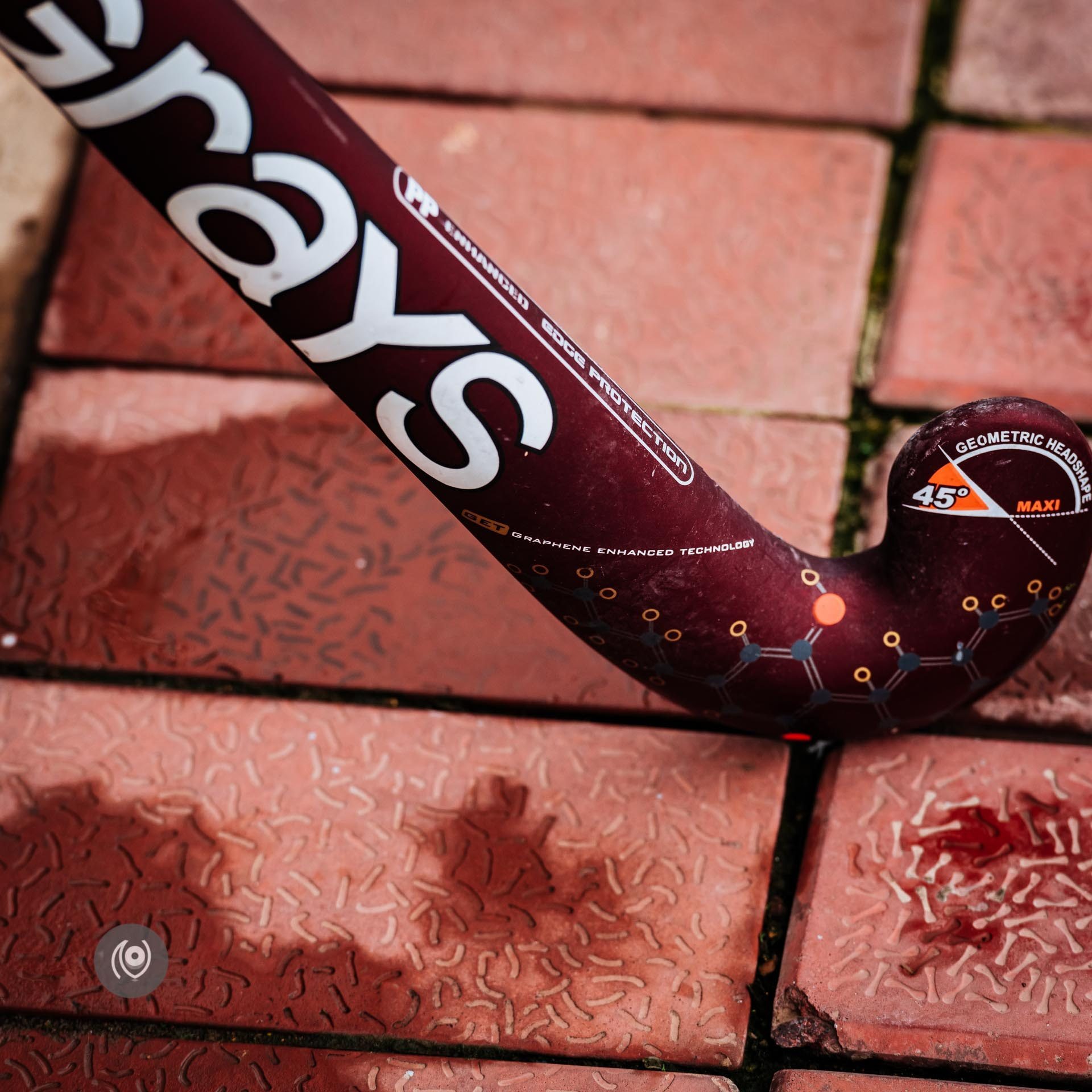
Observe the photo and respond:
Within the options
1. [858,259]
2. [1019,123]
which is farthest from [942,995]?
[1019,123]

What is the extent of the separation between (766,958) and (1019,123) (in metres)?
1.15

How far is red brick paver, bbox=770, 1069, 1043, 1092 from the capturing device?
2.90 ft

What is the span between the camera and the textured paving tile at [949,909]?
902 millimetres

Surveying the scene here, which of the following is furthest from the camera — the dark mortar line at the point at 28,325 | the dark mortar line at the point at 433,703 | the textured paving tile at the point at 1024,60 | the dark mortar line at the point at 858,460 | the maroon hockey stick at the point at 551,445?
the textured paving tile at the point at 1024,60

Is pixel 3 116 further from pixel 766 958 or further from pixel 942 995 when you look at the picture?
pixel 942 995

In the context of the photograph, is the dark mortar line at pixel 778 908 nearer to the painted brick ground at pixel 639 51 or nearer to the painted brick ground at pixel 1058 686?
the painted brick ground at pixel 1058 686

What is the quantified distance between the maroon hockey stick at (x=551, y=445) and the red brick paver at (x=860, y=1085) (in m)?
0.29

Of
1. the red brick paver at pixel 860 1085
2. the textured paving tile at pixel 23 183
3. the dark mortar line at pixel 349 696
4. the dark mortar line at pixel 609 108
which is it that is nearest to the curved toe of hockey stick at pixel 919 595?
the dark mortar line at pixel 349 696

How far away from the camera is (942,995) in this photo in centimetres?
92

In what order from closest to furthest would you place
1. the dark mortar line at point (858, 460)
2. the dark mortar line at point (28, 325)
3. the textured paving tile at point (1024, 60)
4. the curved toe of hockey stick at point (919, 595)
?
the curved toe of hockey stick at point (919, 595) → the dark mortar line at point (858, 460) → the dark mortar line at point (28, 325) → the textured paving tile at point (1024, 60)

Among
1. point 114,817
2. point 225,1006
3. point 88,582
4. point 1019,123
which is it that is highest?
point 1019,123

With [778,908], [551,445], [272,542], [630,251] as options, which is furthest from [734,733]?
[630,251]

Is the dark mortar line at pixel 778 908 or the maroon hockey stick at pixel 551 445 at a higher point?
the maroon hockey stick at pixel 551 445

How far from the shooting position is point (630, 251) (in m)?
1.40
